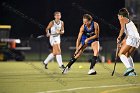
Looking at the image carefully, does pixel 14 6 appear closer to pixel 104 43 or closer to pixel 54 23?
pixel 104 43

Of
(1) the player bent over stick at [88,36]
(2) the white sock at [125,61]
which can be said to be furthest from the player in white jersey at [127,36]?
(1) the player bent over stick at [88,36]

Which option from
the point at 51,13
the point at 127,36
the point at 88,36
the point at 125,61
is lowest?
the point at 125,61

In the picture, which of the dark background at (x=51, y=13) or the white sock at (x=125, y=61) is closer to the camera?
the white sock at (x=125, y=61)

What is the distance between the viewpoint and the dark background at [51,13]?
4325cm

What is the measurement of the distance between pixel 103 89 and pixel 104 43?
22.0m

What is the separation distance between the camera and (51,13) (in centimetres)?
4544

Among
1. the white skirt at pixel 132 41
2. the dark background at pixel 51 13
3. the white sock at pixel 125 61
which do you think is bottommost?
the white sock at pixel 125 61

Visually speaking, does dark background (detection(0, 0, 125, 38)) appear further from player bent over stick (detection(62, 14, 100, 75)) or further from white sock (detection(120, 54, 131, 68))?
white sock (detection(120, 54, 131, 68))

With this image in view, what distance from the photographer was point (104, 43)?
3322 centimetres

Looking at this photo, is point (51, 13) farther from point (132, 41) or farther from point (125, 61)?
point (125, 61)

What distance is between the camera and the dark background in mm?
43250

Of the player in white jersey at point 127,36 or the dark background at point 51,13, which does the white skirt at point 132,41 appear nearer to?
the player in white jersey at point 127,36

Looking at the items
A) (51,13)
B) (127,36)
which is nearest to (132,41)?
(127,36)

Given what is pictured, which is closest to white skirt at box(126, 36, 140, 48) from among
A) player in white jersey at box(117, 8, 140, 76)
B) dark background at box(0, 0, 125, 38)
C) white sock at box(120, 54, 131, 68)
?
player in white jersey at box(117, 8, 140, 76)
